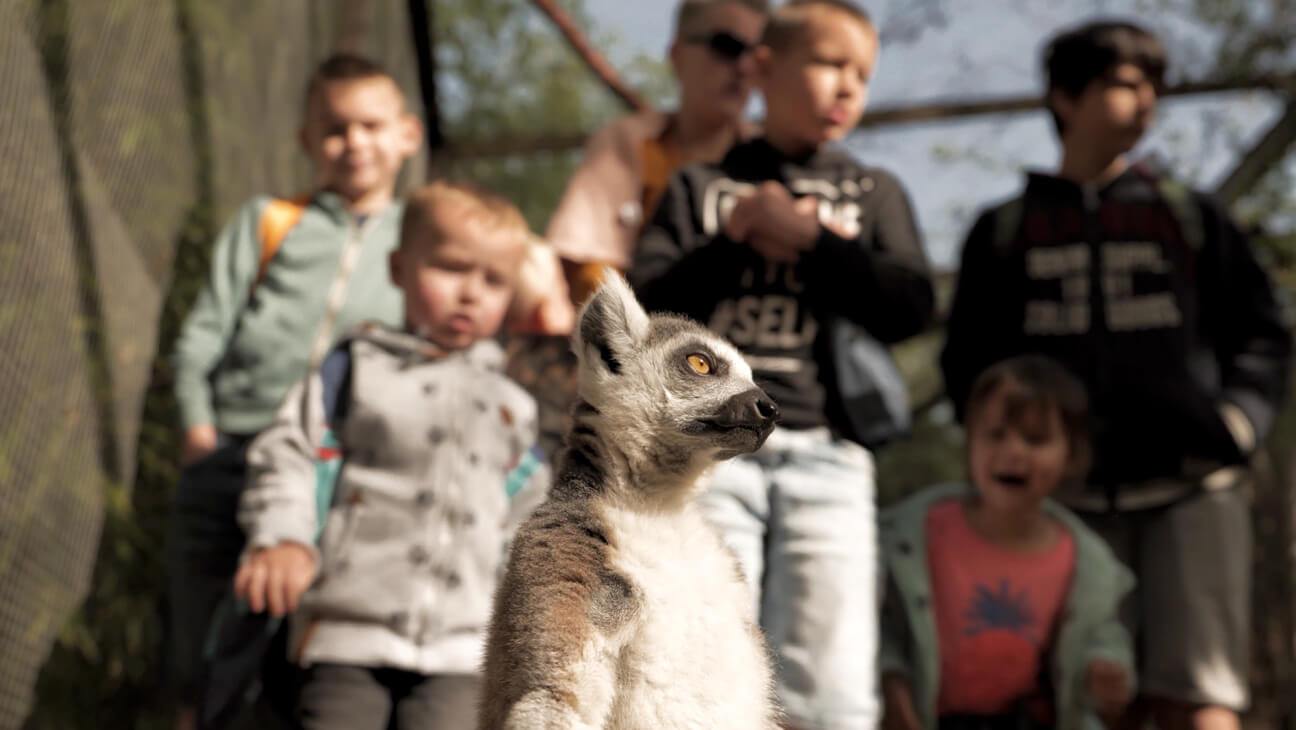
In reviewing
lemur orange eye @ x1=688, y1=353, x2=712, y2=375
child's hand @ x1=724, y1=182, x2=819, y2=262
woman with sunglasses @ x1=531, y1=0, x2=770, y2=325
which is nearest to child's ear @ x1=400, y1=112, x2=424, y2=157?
woman with sunglasses @ x1=531, y1=0, x2=770, y2=325

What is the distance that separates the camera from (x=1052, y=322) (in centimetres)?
319

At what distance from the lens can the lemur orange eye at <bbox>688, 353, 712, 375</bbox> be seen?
158 cm

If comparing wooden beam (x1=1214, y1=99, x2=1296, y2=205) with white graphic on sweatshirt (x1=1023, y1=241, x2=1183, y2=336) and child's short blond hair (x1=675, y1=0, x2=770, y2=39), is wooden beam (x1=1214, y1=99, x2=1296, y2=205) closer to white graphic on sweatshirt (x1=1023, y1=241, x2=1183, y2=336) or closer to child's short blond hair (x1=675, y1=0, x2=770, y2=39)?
white graphic on sweatshirt (x1=1023, y1=241, x2=1183, y2=336)

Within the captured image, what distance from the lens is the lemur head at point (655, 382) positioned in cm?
156

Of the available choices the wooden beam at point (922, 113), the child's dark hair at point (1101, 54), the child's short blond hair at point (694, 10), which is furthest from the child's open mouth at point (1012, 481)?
the wooden beam at point (922, 113)

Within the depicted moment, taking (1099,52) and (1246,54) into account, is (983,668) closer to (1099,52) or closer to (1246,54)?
(1099,52)

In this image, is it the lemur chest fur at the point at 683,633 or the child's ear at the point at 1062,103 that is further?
the child's ear at the point at 1062,103

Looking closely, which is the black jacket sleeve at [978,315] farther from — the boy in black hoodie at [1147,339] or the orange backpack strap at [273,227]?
the orange backpack strap at [273,227]

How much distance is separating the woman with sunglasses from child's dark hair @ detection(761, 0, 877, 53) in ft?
1.66

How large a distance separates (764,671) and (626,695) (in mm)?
239

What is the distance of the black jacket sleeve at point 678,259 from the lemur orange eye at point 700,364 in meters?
0.96

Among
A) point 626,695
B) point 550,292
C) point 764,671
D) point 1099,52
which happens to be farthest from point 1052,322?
point 626,695

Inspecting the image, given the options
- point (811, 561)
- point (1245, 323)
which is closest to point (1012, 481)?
point (1245, 323)

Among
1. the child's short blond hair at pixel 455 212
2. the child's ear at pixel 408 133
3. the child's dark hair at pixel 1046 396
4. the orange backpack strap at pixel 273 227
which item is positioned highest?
the child's ear at pixel 408 133
